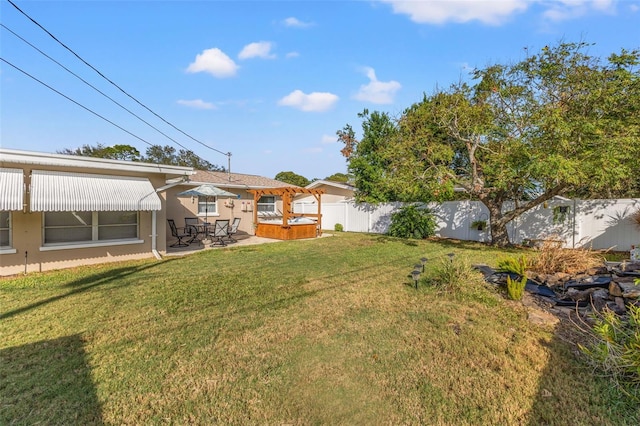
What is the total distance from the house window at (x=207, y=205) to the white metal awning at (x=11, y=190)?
28.6 ft

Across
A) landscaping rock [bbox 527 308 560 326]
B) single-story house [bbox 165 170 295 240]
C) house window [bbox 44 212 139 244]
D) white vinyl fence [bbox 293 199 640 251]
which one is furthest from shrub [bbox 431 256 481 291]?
single-story house [bbox 165 170 295 240]

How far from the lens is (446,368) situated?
351 centimetres

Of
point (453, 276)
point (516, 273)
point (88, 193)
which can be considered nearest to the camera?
point (453, 276)

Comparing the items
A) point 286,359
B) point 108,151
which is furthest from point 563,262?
point 108,151

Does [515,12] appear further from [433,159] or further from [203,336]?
[203,336]

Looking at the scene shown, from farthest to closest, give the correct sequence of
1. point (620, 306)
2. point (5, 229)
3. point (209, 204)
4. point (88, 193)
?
1. point (209, 204)
2. point (88, 193)
3. point (5, 229)
4. point (620, 306)

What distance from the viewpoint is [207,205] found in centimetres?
1677

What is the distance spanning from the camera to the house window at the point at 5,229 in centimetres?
812

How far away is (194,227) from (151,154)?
38.8 meters

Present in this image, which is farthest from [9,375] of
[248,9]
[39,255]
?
[248,9]

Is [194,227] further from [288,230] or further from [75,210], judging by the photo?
[75,210]

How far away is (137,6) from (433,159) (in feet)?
39.3

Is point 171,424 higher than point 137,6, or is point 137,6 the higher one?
point 137,6

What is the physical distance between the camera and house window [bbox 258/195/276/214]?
19.7 metres
